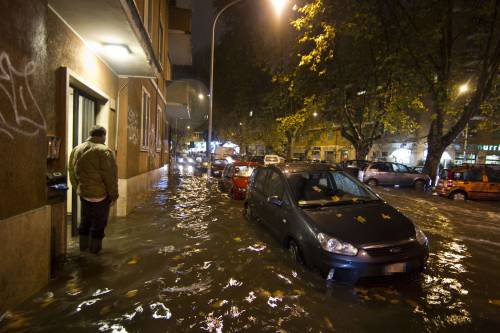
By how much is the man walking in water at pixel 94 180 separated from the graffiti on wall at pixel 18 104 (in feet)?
4.19

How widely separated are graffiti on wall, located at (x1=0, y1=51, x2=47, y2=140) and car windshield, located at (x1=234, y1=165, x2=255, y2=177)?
8.33 meters

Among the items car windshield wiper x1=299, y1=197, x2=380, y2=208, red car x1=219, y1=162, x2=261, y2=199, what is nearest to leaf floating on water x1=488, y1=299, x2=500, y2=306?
car windshield wiper x1=299, y1=197, x2=380, y2=208

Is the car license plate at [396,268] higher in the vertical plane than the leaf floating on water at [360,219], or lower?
lower

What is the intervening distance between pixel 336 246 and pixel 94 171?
12.3 ft

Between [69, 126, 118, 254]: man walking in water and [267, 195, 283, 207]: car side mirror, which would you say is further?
[267, 195, 283, 207]: car side mirror

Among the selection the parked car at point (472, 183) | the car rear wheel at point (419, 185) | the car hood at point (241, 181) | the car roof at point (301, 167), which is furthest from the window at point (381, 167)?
the car roof at point (301, 167)

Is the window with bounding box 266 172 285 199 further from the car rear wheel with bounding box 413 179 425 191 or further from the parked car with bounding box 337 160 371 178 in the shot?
the car rear wheel with bounding box 413 179 425 191

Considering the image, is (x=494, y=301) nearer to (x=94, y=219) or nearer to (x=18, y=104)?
(x=94, y=219)

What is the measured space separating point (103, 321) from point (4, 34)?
3018 mm

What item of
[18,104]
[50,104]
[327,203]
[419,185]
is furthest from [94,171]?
[419,185]

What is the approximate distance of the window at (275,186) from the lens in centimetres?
573

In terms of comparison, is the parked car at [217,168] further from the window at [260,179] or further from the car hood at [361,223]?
the car hood at [361,223]

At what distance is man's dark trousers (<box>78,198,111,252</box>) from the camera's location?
5137 millimetres

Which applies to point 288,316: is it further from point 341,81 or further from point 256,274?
point 341,81
